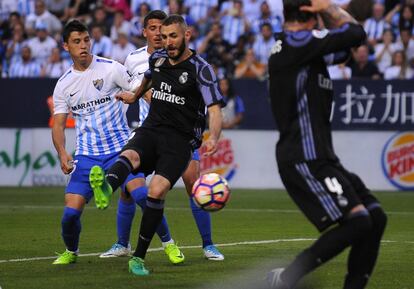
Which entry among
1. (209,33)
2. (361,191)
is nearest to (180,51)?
(361,191)

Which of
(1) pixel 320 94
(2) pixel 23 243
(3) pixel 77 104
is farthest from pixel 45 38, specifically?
(1) pixel 320 94

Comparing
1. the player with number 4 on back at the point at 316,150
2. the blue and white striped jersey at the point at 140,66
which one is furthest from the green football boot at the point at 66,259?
the player with number 4 on back at the point at 316,150

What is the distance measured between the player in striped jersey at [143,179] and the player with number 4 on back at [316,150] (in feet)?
10.5

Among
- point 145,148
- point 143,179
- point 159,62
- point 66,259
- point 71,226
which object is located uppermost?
point 159,62

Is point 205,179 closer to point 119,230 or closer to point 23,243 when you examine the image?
point 119,230

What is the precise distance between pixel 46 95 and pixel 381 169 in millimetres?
7144

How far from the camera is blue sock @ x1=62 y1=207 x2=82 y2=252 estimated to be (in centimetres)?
1028

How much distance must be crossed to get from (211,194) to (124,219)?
7.90 ft

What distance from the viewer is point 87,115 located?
10.7m

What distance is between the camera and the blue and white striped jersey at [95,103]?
1068 cm

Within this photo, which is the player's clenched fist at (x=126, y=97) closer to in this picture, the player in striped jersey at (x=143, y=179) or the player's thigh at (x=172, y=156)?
the player's thigh at (x=172, y=156)

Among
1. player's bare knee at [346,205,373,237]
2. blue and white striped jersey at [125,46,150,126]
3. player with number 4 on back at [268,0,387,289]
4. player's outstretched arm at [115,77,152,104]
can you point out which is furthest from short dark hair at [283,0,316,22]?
blue and white striped jersey at [125,46,150,126]

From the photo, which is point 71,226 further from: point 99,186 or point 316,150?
point 316,150

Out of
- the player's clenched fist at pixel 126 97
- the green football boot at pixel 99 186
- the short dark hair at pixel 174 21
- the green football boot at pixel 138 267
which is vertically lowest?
the green football boot at pixel 138 267
